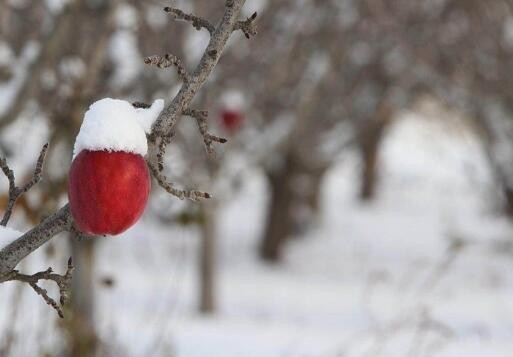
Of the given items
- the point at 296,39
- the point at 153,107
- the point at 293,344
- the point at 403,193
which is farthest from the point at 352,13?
the point at 403,193

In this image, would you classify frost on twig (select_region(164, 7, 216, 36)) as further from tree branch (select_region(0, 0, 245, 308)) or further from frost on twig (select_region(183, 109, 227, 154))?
frost on twig (select_region(183, 109, 227, 154))

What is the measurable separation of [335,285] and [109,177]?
10817 millimetres

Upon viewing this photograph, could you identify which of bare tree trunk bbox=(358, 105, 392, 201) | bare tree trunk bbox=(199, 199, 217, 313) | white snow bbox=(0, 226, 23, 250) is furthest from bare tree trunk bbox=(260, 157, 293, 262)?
white snow bbox=(0, 226, 23, 250)

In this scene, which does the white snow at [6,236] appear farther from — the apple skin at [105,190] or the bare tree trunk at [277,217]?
the bare tree trunk at [277,217]

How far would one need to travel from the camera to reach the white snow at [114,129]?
52.0 inches

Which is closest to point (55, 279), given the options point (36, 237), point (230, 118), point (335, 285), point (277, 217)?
point (36, 237)

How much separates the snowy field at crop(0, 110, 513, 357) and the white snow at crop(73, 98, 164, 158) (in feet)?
7.03

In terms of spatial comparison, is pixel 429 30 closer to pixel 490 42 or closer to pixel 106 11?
pixel 490 42

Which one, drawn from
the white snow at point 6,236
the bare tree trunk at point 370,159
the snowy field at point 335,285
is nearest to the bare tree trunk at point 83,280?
the snowy field at point 335,285

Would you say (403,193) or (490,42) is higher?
(403,193)

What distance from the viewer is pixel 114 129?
1.33 meters

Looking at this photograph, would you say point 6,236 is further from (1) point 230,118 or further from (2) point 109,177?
(1) point 230,118

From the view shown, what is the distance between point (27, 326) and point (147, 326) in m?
3.33

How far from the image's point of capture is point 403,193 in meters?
20.8
